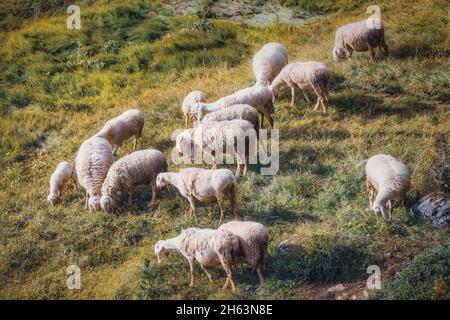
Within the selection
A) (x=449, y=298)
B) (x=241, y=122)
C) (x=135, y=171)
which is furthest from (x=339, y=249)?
(x=135, y=171)

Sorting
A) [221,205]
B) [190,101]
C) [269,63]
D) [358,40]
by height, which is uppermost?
[358,40]

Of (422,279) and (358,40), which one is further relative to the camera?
(358,40)

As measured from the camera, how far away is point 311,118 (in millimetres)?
16250

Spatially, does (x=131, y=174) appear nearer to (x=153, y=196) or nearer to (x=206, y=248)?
(x=153, y=196)

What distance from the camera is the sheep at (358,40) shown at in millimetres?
18312

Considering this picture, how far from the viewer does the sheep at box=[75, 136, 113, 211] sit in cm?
1435

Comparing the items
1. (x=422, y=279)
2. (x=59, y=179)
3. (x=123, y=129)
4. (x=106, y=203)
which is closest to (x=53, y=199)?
(x=59, y=179)

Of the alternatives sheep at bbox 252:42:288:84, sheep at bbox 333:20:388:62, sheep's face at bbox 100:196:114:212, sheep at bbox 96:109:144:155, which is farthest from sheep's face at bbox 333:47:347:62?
sheep's face at bbox 100:196:114:212

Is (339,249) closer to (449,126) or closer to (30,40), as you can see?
(449,126)

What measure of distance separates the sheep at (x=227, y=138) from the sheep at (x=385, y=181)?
2.46 metres

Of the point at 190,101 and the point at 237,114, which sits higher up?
the point at 237,114

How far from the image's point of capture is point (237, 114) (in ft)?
49.2

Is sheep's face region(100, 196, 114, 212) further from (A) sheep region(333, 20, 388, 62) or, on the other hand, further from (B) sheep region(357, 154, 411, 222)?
(A) sheep region(333, 20, 388, 62)

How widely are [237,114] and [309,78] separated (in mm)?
2222
